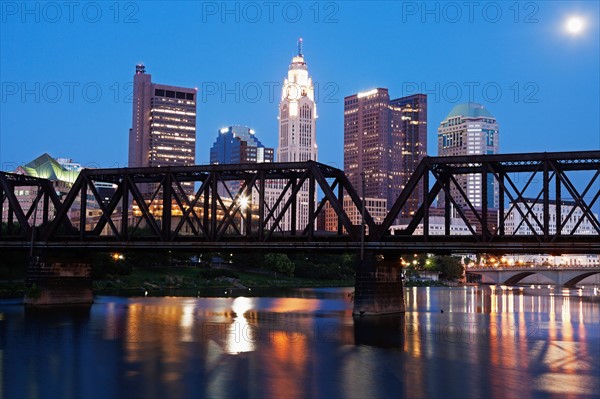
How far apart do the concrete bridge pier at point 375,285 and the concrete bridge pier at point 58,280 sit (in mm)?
35533

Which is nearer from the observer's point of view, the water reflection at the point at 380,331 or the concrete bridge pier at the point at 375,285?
the water reflection at the point at 380,331

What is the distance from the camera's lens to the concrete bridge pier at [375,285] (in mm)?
75688

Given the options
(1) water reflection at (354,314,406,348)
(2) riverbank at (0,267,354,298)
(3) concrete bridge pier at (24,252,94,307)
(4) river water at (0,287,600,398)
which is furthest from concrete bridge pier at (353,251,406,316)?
(2) riverbank at (0,267,354,298)

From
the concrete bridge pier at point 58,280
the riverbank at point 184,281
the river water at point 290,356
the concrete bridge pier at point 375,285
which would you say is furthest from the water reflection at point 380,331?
the riverbank at point 184,281

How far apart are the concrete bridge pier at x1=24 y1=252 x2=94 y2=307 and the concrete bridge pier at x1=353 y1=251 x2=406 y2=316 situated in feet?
117

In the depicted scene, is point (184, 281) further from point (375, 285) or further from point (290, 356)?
point (290, 356)

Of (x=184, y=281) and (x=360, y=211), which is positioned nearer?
(x=360, y=211)

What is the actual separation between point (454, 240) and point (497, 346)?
80.3 ft

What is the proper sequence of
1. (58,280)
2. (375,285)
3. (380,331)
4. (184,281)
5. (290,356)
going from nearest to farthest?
(290,356) → (380,331) → (375,285) → (58,280) → (184,281)

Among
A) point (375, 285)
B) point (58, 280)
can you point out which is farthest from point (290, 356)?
point (58, 280)

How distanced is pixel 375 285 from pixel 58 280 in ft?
127

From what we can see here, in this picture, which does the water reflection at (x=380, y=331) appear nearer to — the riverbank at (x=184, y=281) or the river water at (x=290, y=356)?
the river water at (x=290, y=356)

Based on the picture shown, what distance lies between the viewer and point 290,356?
151ft

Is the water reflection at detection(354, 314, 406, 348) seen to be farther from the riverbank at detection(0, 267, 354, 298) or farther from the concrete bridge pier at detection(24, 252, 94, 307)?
the riverbank at detection(0, 267, 354, 298)
